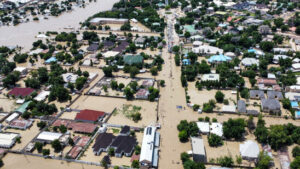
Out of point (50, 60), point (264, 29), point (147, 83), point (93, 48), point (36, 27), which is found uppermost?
point (36, 27)

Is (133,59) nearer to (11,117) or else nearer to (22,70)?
(22,70)

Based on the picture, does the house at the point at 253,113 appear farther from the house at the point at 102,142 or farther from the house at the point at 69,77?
the house at the point at 69,77

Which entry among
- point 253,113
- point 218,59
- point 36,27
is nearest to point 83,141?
point 253,113

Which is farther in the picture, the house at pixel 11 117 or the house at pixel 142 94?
the house at pixel 142 94

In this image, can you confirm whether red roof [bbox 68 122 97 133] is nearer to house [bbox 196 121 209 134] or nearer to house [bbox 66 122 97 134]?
house [bbox 66 122 97 134]

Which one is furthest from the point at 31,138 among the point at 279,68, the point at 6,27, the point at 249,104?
the point at 6,27

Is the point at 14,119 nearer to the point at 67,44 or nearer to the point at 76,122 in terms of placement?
the point at 76,122

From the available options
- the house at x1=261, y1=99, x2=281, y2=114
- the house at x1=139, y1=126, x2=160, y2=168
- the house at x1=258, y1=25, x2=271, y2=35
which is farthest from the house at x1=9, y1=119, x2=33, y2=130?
the house at x1=258, y1=25, x2=271, y2=35

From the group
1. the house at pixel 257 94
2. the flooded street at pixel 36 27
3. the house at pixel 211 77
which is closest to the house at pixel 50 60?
the flooded street at pixel 36 27
